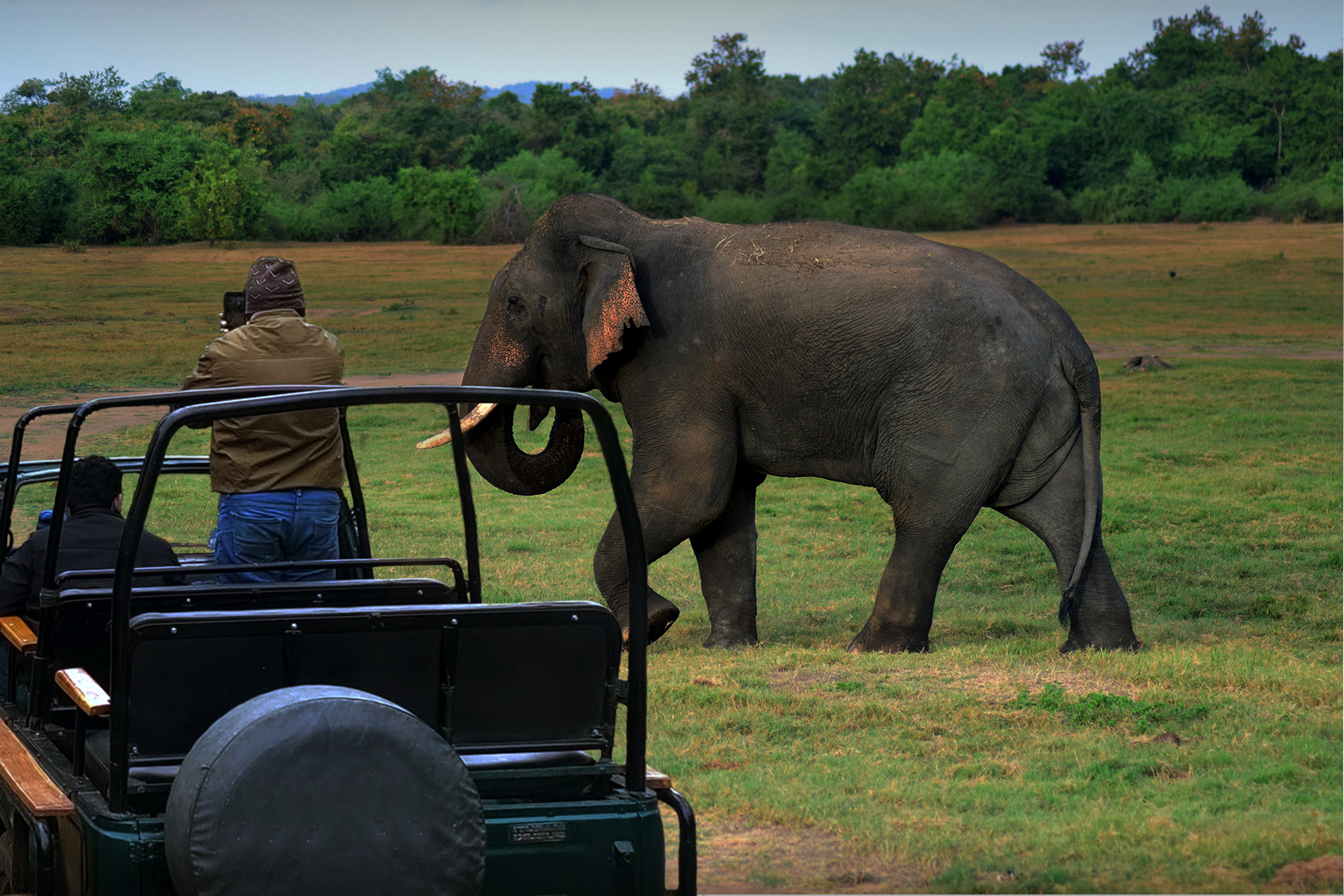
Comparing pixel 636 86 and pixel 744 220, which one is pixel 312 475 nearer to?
pixel 744 220

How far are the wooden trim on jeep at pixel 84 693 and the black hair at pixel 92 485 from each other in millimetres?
1185

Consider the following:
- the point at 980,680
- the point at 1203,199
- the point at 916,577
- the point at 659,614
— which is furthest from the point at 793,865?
the point at 1203,199

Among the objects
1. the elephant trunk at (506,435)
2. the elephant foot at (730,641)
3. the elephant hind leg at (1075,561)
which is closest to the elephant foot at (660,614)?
the elephant foot at (730,641)

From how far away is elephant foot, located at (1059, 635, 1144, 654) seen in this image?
312 inches

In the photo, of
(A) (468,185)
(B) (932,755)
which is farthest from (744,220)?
(B) (932,755)

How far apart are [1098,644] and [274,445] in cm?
436

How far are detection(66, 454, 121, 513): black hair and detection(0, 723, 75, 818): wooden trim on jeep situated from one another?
1018 mm

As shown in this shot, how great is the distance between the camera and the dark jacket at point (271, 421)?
5.25m

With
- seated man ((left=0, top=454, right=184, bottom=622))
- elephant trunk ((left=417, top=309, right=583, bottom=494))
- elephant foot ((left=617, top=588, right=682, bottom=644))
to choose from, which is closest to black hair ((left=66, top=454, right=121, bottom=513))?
seated man ((left=0, top=454, right=184, bottom=622))

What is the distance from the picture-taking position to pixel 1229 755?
19.2ft

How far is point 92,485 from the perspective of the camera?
17.0 feet

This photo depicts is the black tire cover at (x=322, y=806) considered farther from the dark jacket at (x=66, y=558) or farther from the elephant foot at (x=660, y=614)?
the elephant foot at (x=660, y=614)

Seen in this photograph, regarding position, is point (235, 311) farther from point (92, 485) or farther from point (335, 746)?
point (335, 746)

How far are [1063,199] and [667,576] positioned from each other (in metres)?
34.4
